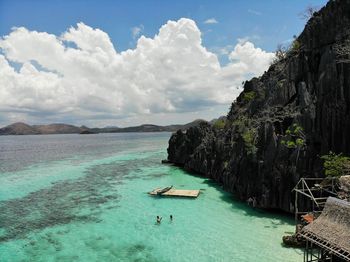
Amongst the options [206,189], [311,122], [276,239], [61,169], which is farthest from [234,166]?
[61,169]

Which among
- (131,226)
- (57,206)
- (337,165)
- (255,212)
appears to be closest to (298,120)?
(337,165)

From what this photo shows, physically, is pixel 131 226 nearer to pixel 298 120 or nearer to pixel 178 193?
pixel 178 193

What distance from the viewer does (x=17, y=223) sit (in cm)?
2817

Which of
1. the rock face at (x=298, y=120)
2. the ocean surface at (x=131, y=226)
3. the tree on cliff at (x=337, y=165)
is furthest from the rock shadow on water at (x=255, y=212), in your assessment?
the tree on cliff at (x=337, y=165)

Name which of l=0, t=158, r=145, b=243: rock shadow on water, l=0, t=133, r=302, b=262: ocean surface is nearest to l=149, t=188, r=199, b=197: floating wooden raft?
l=0, t=133, r=302, b=262: ocean surface

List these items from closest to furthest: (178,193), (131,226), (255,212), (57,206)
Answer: (131,226) → (255,212) → (57,206) → (178,193)

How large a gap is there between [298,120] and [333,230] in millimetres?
14209

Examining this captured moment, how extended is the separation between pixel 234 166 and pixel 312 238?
18689 mm

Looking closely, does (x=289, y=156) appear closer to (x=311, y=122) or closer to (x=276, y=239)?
(x=311, y=122)

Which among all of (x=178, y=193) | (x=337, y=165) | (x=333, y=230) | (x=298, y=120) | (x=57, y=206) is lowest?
(x=57, y=206)

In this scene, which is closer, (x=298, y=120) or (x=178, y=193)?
(x=298, y=120)

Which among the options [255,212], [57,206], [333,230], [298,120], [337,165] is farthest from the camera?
[57,206]

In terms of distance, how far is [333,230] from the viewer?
15273mm

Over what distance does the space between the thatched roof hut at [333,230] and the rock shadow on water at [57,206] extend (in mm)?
19063
